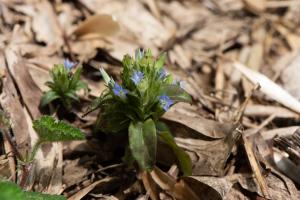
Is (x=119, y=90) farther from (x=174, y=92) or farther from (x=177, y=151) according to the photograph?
(x=177, y=151)

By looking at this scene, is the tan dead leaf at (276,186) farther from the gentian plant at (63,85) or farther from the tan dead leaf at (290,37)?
the tan dead leaf at (290,37)

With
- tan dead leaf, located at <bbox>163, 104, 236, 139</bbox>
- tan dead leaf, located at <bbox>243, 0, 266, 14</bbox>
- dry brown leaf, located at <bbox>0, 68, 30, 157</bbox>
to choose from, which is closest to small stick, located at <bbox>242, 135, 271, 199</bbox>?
tan dead leaf, located at <bbox>163, 104, 236, 139</bbox>

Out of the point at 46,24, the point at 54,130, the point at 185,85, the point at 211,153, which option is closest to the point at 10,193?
the point at 54,130

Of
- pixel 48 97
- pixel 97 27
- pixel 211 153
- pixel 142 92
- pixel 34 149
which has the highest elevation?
pixel 97 27

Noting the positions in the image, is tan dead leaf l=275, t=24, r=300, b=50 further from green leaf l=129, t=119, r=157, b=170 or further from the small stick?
green leaf l=129, t=119, r=157, b=170

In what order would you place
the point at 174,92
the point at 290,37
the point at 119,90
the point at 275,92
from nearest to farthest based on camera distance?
the point at 119,90 < the point at 174,92 < the point at 275,92 < the point at 290,37

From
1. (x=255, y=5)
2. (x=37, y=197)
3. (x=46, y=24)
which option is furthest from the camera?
(x=255, y=5)
